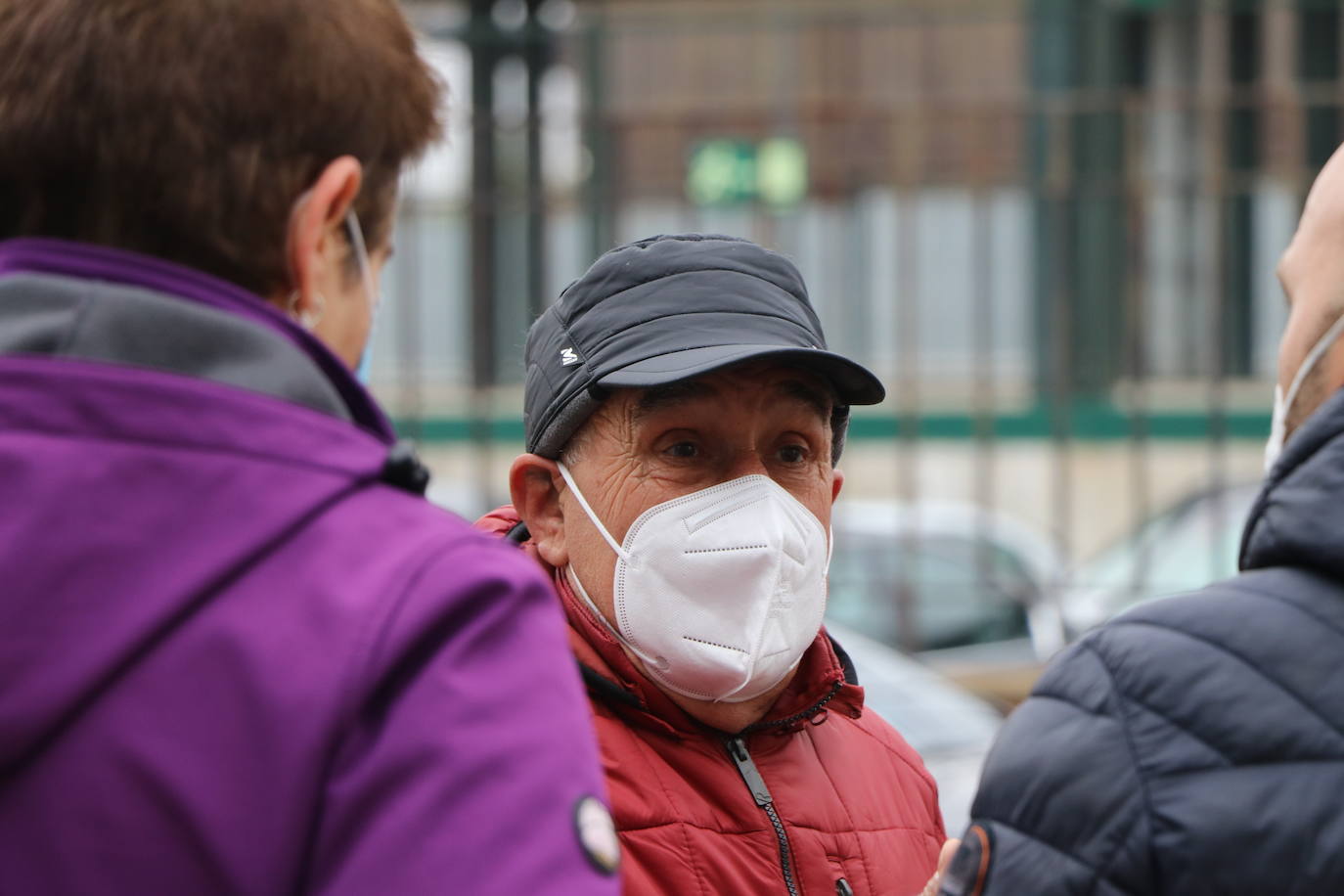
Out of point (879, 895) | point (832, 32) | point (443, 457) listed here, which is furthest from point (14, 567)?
point (832, 32)

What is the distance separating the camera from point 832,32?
14047mm

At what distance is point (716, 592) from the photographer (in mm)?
2170

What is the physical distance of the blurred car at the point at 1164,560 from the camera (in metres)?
8.05

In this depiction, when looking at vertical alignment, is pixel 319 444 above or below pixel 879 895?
above

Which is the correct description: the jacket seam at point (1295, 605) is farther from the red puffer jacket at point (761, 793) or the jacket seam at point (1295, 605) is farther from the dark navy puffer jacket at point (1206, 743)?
the red puffer jacket at point (761, 793)

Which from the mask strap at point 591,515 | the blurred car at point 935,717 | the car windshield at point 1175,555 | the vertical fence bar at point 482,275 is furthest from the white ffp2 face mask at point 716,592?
the vertical fence bar at point 482,275

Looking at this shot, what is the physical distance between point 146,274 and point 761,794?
3.69ft

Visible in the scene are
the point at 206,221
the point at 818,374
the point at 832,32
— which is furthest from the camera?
the point at 832,32

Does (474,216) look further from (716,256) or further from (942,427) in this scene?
(716,256)

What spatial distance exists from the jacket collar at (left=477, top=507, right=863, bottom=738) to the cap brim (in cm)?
32

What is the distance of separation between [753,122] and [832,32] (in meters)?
4.17

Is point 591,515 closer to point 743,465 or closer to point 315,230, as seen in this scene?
point 743,465

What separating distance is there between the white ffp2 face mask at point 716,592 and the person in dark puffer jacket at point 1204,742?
61cm

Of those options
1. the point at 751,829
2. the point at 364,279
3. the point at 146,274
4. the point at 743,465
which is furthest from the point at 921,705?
the point at 146,274
